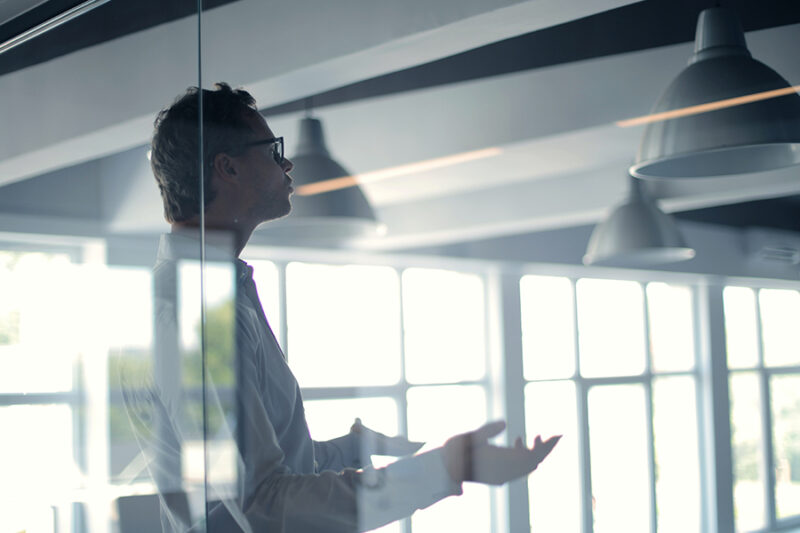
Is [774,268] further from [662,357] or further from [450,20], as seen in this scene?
[450,20]

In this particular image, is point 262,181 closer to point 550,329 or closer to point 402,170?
point 402,170

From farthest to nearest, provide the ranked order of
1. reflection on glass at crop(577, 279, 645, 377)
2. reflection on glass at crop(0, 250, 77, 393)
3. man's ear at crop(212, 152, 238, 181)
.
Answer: reflection on glass at crop(0, 250, 77, 393) < man's ear at crop(212, 152, 238, 181) < reflection on glass at crop(577, 279, 645, 377)

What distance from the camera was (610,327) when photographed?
0.94 meters

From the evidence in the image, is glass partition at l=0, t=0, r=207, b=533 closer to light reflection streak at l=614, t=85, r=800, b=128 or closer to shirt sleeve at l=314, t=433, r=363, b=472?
shirt sleeve at l=314, t=433, r=363, b=472

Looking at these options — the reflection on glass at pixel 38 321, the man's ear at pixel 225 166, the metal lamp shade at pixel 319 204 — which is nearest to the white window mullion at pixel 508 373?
the metal lamp shade at pixel 319 204

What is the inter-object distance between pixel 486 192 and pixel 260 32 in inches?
31.0

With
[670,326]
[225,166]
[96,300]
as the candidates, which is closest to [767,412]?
[670,326]

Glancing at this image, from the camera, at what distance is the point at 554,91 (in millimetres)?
1102

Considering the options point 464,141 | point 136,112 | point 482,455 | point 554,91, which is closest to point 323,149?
point 464,141

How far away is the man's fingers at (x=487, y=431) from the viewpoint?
0.97 m

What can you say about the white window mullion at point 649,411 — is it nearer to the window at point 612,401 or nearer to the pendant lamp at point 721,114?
the window at point 612,401

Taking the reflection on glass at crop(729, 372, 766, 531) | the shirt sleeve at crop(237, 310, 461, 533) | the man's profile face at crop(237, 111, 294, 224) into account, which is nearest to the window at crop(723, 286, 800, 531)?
the reflection on glass at crop(729, 372, 766, 531)

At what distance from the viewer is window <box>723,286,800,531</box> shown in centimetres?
83

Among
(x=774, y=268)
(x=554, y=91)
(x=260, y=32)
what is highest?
(x=260, y=32)
